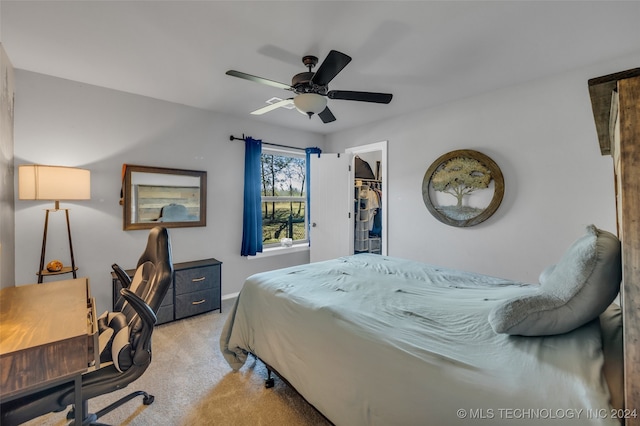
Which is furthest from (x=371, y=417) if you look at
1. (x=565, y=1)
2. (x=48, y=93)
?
(x=48, y=93)

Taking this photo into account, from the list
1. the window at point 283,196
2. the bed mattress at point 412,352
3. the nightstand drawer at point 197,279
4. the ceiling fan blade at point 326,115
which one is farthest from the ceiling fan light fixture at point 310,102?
the nightstand drawer at point 197,279

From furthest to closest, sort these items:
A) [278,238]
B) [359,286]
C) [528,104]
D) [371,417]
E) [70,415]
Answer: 1. [278,238]
2. [528,104]
3. [359,286]
4. [70,415]
5. [371,417]

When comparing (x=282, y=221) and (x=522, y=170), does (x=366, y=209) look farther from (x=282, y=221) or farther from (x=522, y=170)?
(x=522, y=170)

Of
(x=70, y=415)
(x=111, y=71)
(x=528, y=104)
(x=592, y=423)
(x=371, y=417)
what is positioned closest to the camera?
(x=592, y=423)

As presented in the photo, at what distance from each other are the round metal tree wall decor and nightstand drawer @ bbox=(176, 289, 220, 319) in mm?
2946

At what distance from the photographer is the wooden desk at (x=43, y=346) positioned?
0.92m

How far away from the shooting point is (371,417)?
3.93ft

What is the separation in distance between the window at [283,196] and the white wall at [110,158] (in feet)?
1.75

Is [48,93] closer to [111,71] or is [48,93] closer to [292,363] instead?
[111,71]

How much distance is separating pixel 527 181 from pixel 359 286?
2.16 metres

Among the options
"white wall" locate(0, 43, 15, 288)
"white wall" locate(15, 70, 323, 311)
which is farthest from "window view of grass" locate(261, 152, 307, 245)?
"white wall" locate(0, 43, 15, 288)

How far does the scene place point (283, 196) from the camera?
462cm

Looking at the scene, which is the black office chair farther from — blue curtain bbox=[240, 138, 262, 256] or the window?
the window

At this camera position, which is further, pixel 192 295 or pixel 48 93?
pixel 192 295
